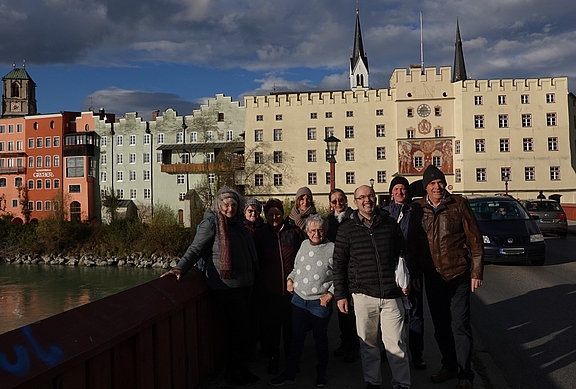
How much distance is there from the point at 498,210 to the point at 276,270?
1043 centimetres

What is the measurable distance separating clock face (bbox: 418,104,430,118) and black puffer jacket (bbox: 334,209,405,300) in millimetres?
52745

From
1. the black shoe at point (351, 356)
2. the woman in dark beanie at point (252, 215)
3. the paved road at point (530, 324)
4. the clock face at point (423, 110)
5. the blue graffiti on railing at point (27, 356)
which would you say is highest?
the clock face at point (423, 110)

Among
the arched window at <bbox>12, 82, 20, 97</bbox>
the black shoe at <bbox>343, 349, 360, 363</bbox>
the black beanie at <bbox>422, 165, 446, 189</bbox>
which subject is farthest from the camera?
the arched window at <bbox>12, 82, 20, 97</bbox>

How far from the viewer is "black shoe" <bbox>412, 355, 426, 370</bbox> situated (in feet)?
17.3

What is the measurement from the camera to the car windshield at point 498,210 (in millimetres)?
13805

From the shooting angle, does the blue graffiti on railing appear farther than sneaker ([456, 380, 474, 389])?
No

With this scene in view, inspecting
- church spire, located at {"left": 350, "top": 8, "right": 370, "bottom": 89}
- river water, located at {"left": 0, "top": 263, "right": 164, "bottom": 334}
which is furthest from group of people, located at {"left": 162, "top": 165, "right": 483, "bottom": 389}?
church spire, located at {"left": 350, "top": 8, "right": 370, "bottom": 89}

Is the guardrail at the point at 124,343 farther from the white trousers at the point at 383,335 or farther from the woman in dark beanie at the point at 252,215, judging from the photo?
the white trousers at the point at 383,335

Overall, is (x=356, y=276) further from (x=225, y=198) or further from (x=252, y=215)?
(x=252, y=215)

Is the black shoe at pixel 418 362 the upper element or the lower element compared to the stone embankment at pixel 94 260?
upper

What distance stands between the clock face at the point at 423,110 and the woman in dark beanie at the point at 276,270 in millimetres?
52124

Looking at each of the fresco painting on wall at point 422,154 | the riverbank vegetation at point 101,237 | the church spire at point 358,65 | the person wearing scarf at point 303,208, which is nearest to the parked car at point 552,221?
the person wearing scarf at point 303,208

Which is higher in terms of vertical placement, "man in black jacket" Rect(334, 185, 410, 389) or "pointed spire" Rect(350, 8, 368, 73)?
"pointed spire" Rect(350, 8, 368, 73)

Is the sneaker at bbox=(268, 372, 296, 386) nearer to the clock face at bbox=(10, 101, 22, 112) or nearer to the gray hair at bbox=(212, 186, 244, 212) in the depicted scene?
the gray hair at bbox=(212, 186, 244, 212)
